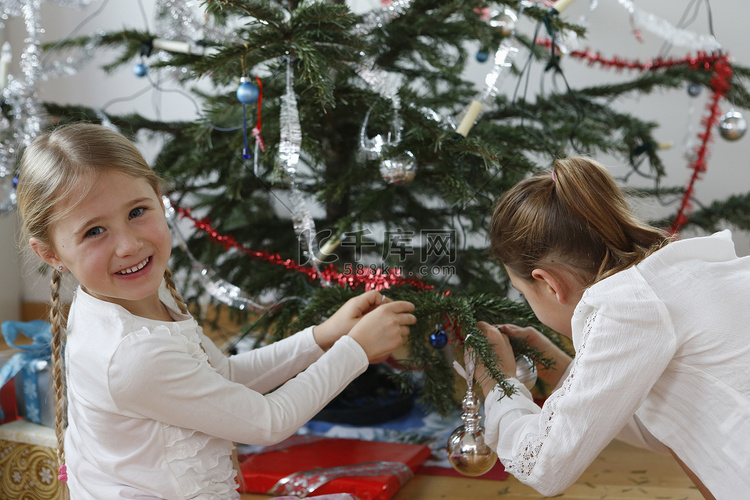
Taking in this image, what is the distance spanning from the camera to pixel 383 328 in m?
0.80

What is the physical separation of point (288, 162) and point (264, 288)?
11.6 inches

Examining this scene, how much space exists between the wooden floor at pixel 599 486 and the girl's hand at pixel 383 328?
0.34 metres

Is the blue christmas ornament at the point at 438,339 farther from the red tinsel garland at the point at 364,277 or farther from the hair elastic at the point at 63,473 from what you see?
the hair elastic at the point at 63,473

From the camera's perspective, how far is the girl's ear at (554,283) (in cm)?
73

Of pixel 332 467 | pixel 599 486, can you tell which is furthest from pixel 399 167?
pixel 599 486

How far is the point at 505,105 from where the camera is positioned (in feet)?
3.98

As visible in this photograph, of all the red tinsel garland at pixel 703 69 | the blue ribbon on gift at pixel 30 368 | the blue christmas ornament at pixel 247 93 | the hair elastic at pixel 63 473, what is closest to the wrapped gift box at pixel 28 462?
the blue ribbon on gift at pixel 30 368

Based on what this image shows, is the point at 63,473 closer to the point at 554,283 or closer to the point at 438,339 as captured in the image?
the point at 438,339

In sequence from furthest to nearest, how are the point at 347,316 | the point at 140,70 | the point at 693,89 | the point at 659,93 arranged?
the point at 659,93, the point at 693,89, the point at 140,70, the point at 347,316

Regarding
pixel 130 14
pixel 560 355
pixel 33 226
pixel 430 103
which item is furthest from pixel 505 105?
pixel 130 14

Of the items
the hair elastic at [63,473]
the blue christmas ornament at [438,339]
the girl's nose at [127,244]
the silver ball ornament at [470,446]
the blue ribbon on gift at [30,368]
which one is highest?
the girl's nose at [127,244]

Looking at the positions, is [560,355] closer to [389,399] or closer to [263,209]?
[389,399]

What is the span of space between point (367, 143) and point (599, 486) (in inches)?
26.5

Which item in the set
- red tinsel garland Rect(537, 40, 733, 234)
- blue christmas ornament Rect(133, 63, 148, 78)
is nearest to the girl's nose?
blue christmas ornament Rect(133, 63, 148, 78)
